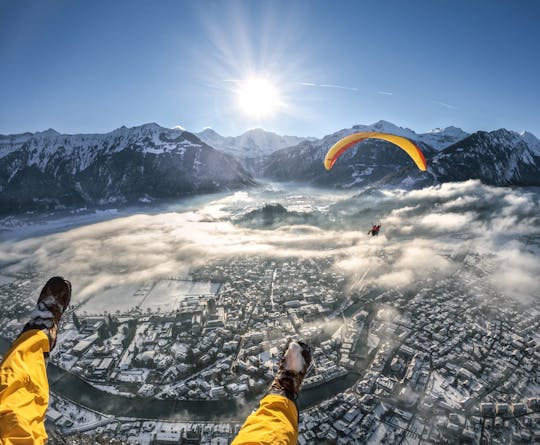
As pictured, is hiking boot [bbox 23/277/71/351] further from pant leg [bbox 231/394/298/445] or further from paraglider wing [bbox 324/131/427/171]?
paraglider wing [bbox 324/131/427/171]

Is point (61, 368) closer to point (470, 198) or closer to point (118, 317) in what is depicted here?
point (118, 317)

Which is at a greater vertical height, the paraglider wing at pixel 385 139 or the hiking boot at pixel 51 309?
the paraglider wing at pixel 385 139

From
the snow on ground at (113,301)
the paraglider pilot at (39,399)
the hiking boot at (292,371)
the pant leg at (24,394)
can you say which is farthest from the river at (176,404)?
the pant leg at (24,394)

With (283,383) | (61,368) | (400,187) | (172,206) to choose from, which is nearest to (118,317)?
(61,368)

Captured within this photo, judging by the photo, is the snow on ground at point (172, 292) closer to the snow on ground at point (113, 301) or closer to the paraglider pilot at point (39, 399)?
the snow on ground at point (113, 301)

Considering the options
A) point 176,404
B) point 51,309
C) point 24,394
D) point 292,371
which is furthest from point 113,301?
point 292,371

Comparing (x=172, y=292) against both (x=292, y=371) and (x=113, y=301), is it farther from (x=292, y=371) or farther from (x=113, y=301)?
(x=292, y=371)

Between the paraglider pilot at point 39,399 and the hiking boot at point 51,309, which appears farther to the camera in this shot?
the hiking boot at point 51,309
